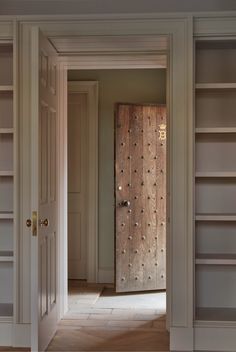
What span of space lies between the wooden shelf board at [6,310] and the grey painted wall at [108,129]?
81.3 inches

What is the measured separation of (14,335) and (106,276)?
7.52 feet

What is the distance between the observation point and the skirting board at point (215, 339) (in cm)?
346

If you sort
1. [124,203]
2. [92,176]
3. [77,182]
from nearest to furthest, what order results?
[124,203] → [92,176] → [77,182]

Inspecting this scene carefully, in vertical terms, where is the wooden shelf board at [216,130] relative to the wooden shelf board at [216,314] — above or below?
above

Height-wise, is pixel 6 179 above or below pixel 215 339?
above

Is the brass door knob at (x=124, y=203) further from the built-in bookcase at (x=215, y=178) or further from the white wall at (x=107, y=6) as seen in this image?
the white wall at (x=107, y=6)

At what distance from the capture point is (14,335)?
3521 millimetres

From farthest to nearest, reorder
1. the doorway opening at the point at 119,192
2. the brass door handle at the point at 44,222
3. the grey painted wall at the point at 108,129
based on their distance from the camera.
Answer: the grey painted wall at the point at 108,129, the doorway opening at the point at 119,192, the brass door handle at the point at 44,222

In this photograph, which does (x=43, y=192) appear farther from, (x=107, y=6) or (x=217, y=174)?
(x=107, y=6)

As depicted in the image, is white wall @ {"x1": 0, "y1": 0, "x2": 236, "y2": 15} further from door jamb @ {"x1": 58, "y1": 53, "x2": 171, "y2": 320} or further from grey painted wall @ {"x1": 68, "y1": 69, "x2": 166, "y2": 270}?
grey painted wall @ {"x1": 68, "y1": 69, "x2": 166, "y2": 270}

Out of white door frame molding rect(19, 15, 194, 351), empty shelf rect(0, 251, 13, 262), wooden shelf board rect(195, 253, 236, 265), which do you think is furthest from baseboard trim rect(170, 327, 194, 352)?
empty shelf rect(0, 251, 13, 262)

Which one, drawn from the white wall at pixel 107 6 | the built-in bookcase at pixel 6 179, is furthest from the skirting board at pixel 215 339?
the white wall at pixel 107 6

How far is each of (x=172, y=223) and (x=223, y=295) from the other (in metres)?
0.76

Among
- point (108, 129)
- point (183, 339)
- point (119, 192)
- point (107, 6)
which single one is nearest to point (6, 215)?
point (183, 339)
